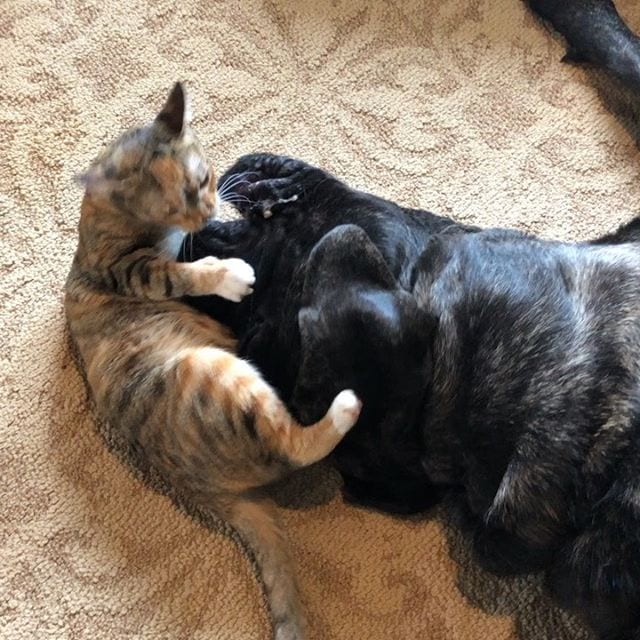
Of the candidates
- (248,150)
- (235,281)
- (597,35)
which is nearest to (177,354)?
(235,281)

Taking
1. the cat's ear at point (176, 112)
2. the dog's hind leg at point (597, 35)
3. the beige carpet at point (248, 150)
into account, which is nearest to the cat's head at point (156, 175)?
the cat's ear at point (176, 112)

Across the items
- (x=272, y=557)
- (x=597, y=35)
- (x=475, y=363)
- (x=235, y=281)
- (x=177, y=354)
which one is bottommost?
(x=272, y=557)

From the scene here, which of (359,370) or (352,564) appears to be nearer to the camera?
(359,370)

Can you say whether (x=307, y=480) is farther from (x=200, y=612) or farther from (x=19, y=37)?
(x=19, y=37)

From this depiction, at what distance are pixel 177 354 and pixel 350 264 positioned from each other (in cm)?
31

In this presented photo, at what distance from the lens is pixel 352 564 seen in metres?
1.44

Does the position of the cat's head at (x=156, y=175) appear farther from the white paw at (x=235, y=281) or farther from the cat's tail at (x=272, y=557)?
the cat's tail at (x=272, y=557)

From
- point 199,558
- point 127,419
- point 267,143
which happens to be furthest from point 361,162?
point 199,558

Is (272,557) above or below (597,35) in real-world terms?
below

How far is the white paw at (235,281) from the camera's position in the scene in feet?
4.48

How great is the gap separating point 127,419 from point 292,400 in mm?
266

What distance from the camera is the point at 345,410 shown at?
4.12 feet

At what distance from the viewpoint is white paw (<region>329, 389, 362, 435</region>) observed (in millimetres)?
1256

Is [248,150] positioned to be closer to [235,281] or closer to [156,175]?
[156,175]
